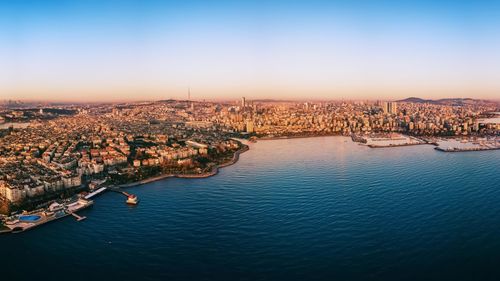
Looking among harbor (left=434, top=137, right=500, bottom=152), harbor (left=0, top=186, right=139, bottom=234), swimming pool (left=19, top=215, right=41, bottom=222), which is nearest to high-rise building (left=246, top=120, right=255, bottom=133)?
harbor (left=434, top=137, right=500, bottom=152)

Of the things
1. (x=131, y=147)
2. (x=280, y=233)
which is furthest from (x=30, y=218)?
(x=131, y=147)

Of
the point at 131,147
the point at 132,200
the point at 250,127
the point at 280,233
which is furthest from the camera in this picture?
the point at 250,127

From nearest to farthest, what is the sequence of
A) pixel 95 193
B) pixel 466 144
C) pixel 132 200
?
pixel 132 200 < pixel 95 193 < pixel 466 144

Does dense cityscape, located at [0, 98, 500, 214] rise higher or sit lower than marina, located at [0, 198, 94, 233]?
higher

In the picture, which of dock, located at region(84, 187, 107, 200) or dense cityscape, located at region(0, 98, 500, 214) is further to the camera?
dense cityscape, located at region(0, 98, 500, 214)

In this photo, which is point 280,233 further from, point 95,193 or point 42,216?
point 95,193

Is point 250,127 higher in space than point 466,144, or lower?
higher

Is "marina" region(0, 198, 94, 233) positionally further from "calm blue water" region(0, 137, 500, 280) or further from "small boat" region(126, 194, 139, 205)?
"small boat" region(126, 194, 139, 205)

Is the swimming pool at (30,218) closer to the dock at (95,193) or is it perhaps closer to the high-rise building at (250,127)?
the dock at (95,193)

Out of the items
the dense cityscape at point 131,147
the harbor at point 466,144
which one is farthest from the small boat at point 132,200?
the harbor at point 466,144
